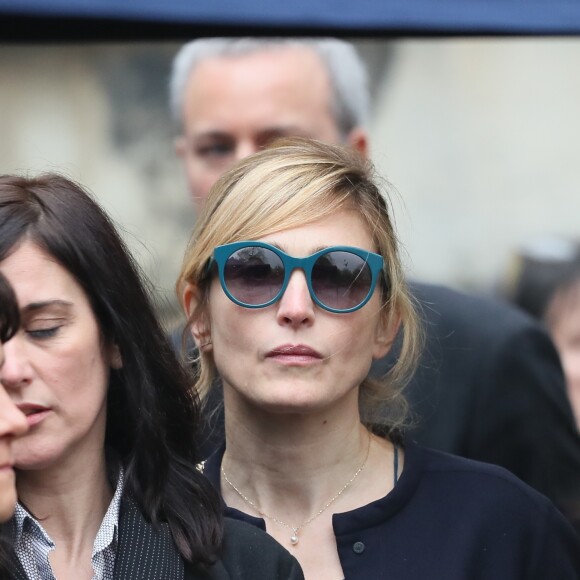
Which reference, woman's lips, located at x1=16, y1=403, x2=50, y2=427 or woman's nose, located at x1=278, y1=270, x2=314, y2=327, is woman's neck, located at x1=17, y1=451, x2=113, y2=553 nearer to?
woman's lips, located at x1=16, y1=403, x2=50, y2=427

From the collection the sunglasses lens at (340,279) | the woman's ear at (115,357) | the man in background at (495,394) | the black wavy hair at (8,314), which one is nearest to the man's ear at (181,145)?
the man in background at (495,394)

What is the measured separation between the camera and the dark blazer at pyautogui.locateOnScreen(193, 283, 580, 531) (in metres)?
3.42

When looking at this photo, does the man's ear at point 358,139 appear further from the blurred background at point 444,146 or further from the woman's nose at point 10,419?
the woman's nose at point 10,419

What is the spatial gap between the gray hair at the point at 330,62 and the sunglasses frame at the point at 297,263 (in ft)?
→ 4.45

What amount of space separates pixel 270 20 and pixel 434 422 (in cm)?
109

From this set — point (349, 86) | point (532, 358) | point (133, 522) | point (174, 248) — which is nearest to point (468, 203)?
point (174, 248)

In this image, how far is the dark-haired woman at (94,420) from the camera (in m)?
2.24

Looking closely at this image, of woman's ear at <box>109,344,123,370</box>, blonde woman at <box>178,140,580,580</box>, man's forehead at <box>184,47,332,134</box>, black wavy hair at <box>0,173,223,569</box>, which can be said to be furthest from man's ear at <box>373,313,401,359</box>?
man's forehead at <box>184,47,332,134</box>

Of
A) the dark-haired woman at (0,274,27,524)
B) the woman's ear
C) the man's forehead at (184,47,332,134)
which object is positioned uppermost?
the man's forehead at (184,47,332,134)

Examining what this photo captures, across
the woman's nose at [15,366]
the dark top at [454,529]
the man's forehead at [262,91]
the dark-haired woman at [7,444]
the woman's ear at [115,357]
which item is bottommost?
the dark top at [454,529]

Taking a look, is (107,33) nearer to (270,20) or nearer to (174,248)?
(270,20)

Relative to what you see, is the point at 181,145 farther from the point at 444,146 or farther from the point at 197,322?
Answer: the point at 444,146

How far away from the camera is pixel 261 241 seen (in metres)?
2.60

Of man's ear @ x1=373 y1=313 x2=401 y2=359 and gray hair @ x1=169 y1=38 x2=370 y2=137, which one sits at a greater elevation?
gray hair @ x1=169 y1=38 x2=370 y2=137
